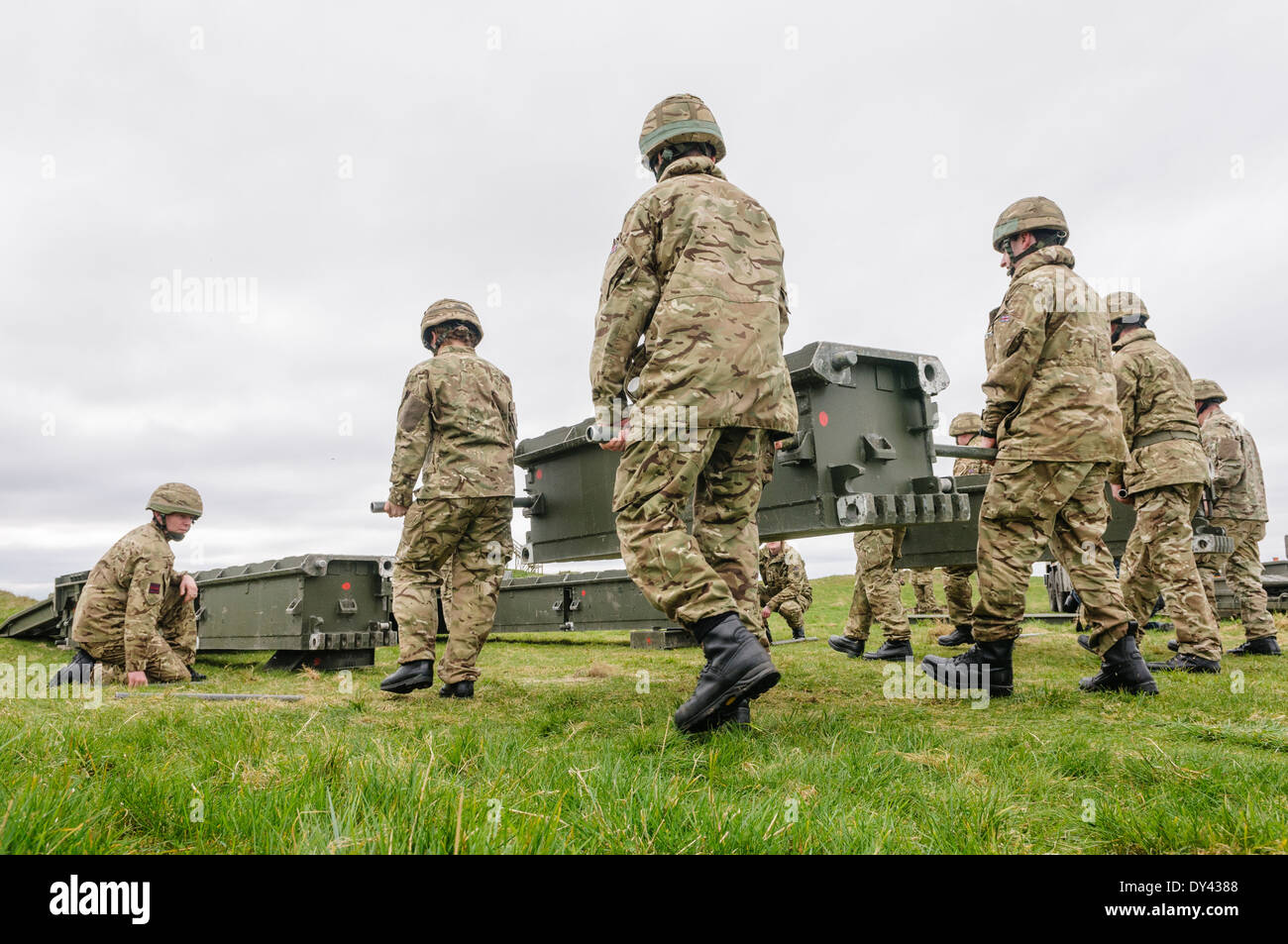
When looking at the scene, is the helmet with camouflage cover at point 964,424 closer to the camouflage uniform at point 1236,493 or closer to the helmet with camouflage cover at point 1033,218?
the camouflage uniform at point 1236,493

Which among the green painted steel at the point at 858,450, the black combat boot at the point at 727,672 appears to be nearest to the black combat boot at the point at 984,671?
the green painted steel at the point at 858,450

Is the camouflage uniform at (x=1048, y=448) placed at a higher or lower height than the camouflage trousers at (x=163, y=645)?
higher

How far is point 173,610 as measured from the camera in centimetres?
800

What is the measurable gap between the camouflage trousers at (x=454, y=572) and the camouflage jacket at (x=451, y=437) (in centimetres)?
12

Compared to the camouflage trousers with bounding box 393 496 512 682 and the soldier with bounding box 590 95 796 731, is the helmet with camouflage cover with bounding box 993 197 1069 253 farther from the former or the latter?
the camouflage trousers with bounding box 393 496 512 682

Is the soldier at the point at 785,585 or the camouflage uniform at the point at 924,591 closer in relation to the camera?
the soldier at the point at 785,585

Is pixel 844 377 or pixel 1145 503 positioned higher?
pixel 844 377

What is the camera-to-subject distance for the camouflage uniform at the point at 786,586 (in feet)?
37.7

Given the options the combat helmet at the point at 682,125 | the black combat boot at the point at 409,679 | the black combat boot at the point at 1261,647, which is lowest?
the black combat boot at the point at 1261,647

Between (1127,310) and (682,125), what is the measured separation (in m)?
4.63

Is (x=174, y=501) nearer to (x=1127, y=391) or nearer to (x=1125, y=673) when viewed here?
(x=1125, y=673)
